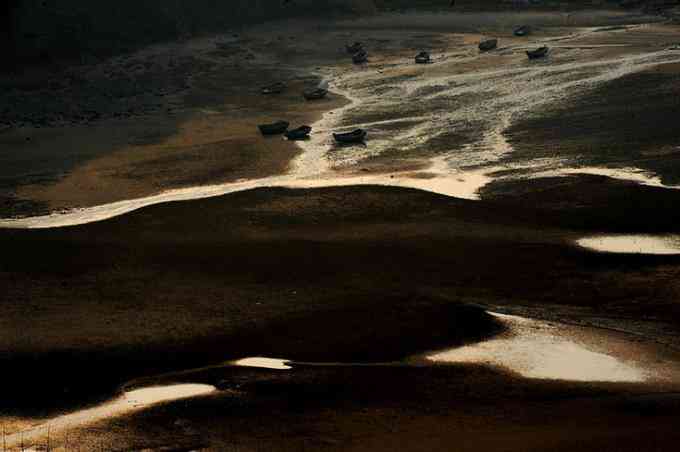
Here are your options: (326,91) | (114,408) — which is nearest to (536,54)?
(326,91)

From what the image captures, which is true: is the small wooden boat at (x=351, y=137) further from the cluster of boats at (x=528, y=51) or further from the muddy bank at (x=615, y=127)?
the cluster of boats at (x=528, y=51)

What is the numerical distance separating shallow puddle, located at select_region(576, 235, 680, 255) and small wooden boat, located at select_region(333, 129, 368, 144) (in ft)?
43.3

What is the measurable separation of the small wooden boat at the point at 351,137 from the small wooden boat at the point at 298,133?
180 cm

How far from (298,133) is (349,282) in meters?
16.0

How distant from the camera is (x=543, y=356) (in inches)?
662

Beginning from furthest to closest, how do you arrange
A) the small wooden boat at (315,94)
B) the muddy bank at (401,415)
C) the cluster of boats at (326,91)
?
the small wooden boat at (315,94)
the cluster of boats at (326,91)
the muddy bank at (401,415)

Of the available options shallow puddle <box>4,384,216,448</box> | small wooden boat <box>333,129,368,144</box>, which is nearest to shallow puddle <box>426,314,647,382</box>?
shallow puddle <box>4,384,216,448</box>

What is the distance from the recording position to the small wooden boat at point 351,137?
34.3 meters

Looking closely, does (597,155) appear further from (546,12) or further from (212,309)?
(546,12)

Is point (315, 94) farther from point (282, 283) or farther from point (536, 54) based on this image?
point (282, 283)

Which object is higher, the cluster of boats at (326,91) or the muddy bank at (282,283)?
the cluster of boats at (326,91)

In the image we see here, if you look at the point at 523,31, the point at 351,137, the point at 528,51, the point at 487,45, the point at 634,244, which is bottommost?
the point at 634,244

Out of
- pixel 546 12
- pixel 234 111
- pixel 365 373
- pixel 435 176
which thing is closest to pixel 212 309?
pixel 365 373

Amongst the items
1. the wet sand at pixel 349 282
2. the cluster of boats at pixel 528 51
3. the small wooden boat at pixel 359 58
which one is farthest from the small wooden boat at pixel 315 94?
the cluster of boats at pixel 528 51
